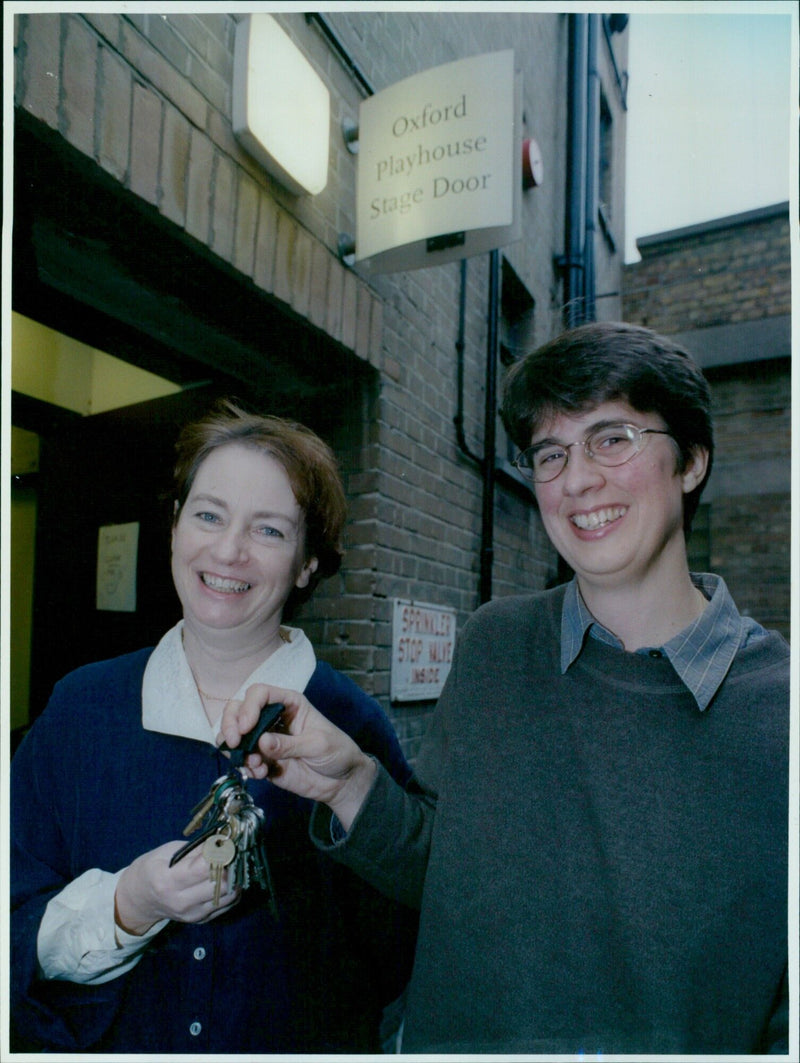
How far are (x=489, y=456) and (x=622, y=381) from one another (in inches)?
49.1

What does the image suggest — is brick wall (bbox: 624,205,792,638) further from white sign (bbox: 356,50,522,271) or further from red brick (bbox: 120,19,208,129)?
red brick (bbox: 120,19,208,129)

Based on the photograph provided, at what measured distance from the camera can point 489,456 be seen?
214 centimetres

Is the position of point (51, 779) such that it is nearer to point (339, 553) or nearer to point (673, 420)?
point (339, 553)

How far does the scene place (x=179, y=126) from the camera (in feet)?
3.45

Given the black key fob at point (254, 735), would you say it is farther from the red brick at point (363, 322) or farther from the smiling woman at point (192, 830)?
the red brick at point (363, 322)

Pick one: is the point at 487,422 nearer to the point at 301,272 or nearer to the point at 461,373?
the point at 461,373

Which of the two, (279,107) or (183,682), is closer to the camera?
(183,682)

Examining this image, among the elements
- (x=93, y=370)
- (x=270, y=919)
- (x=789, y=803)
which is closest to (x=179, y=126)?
(x=93, y=370)

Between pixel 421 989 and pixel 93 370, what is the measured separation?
944 mm

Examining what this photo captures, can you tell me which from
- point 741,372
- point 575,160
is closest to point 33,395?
point 741,372

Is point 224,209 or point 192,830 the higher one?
point 224,209

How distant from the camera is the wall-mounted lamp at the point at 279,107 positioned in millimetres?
1170

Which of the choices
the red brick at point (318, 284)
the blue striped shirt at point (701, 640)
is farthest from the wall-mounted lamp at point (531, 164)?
the blue striped shirt at point (701, 640)

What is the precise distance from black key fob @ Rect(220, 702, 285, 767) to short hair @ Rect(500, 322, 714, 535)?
0.52 meters
